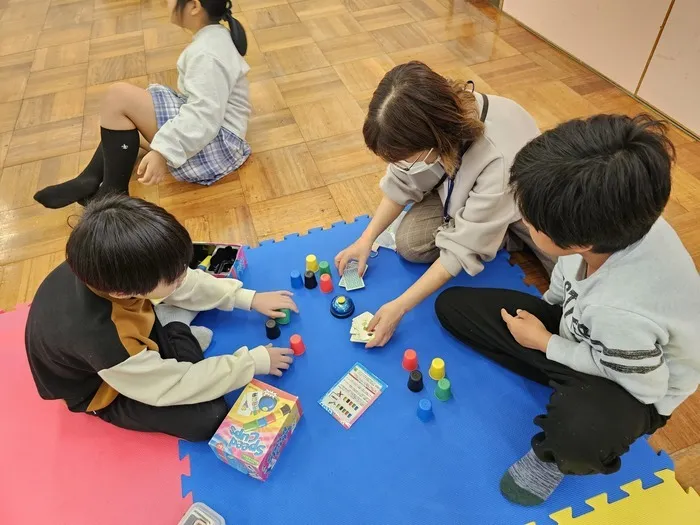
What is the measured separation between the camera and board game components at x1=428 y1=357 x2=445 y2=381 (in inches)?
43.9

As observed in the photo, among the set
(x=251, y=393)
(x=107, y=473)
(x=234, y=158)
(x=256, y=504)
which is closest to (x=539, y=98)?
(x=234, y=158)

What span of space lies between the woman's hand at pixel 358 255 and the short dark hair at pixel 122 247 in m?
0.54

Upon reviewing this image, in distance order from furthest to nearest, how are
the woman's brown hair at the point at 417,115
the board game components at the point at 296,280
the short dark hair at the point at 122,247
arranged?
the board game components at the point at 296,280, the woman's brown hair at the point at 417,115, the short dark hair at the point at 122,247

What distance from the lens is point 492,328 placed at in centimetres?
112

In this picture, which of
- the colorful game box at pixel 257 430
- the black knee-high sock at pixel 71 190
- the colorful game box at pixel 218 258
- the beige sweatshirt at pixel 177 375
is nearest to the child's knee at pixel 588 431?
the colorful game box at pixel 257 430

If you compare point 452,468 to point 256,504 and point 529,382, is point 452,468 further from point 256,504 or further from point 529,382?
point 256,504

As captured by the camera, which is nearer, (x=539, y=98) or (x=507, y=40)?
(x=539, y=98)

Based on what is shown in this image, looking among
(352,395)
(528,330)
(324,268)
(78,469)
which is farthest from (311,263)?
(78,469)

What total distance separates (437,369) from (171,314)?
67 centimetres

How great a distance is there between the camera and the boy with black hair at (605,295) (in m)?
0.70

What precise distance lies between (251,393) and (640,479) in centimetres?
79

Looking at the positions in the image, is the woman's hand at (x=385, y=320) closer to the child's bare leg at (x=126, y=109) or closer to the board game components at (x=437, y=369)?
the board game components at (x=437, y=369)

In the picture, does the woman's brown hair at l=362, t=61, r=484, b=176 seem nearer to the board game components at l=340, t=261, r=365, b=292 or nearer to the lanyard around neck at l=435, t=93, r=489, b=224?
the lanyard around neck at l=435, t=93, r=489, b=224

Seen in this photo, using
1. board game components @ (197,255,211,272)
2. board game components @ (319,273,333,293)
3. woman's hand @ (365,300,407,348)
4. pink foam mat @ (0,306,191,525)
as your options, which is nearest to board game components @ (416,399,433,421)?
woman's hand @ (365,300,407,348)
